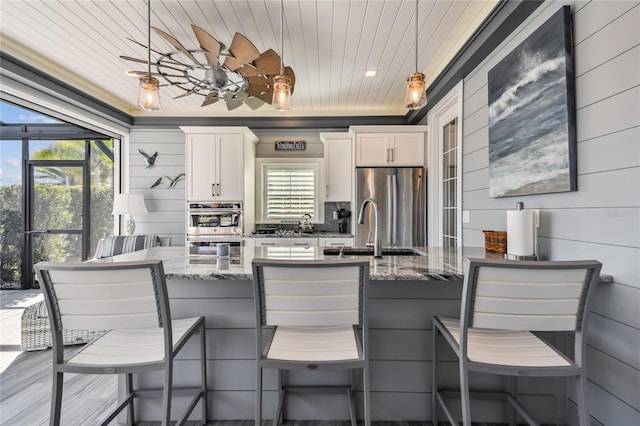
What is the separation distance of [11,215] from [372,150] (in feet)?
18.2

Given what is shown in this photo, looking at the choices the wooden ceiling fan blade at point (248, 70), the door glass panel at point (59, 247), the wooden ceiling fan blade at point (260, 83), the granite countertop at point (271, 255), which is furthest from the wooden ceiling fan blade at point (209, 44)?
the door glass panel at point (59, 247)

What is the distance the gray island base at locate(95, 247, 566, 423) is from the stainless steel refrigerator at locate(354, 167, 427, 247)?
207cm

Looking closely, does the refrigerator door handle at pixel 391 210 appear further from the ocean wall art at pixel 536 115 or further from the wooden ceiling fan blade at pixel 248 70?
the wooden ceiling fan blade at pixel 248 70

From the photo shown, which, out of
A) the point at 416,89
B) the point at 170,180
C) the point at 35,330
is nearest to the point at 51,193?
the point at 170,180

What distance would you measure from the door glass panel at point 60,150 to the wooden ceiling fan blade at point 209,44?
13.5 ft

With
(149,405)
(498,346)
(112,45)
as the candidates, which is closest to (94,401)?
(149,405)

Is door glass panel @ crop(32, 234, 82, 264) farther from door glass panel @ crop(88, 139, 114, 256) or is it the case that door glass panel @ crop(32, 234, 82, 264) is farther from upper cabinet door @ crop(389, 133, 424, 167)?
Answer: upper cabinet door @ crop(389, 133, 424, 167)

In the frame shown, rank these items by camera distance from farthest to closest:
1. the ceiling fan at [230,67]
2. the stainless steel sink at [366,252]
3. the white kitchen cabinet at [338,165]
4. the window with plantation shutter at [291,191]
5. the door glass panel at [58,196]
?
the door glass panel at [58,196]
the window with plantation shutter at [291,191]
the white kitchen cabinet at [338,165]
the stainless steel sink at [366,252]
the ceiling fan at [230,67]

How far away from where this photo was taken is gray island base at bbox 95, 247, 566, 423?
1.60 meters

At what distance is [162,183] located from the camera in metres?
4.41

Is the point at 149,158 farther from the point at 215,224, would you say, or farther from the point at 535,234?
the point at 535,234

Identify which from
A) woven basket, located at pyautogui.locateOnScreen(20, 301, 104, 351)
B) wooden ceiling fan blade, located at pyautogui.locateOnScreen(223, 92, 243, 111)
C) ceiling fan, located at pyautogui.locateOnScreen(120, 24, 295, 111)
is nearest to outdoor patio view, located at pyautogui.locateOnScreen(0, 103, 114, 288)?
woven basket, located at pyautogui.locateOnScreen(20, 301, 104, 351)

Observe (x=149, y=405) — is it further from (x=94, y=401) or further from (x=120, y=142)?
(x=120, y=142)

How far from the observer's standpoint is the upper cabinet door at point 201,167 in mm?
3922
